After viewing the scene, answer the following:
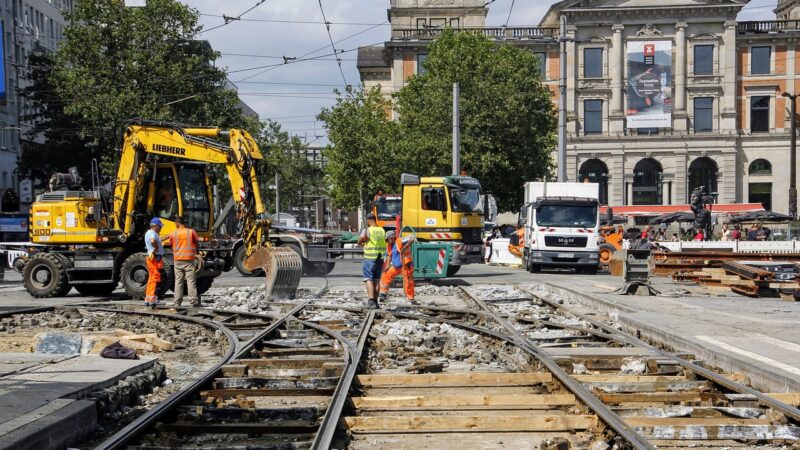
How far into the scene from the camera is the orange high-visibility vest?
17.8 meters

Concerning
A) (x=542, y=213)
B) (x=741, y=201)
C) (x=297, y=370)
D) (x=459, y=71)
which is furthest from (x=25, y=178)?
Result: (x=297, y=370)

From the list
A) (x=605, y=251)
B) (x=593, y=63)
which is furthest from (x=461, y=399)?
(x=593, y=63)

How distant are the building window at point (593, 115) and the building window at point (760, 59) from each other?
12.1 m

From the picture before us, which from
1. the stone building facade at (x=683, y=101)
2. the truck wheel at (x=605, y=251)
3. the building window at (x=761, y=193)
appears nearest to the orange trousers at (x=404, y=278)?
the truck wheel at (x=605, y=251)

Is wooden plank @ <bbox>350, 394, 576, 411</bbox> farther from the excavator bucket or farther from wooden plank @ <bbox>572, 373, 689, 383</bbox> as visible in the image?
the excavator bucket

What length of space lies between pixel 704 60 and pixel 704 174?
8894 millimetres

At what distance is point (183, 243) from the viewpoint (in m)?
17.8

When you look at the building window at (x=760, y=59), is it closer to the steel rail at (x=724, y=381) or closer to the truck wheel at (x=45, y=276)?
the truck wheel at (x=45, y=276)

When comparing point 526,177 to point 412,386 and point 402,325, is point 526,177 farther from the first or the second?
point 412,386

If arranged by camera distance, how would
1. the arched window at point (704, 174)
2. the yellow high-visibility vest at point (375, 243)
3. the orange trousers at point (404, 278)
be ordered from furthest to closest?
the arched window at point (704, 174), the orange trousers at point (404, 278), the yellow high-visibility vest at point (375, 243)

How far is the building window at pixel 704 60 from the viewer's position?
7975 centimetres

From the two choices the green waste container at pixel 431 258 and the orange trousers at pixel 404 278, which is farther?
the green waste container at pixel 431 258

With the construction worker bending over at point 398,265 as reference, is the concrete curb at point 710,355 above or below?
below

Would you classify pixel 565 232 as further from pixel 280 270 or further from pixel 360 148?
pixel 360 148
